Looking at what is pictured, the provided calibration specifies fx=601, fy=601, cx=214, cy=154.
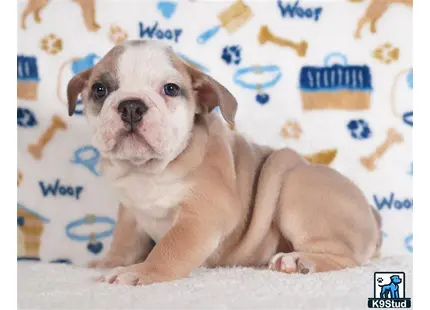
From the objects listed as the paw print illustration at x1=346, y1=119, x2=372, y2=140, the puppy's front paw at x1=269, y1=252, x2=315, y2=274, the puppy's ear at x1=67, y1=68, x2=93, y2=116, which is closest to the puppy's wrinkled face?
the puppy's ear at x1=67, y1=68, x2=93, y2=116

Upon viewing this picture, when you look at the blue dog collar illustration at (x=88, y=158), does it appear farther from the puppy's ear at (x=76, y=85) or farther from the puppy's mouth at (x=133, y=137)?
the puppy's mouth at (x=133, y=137)

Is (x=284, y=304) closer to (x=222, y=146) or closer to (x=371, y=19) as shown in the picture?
(x=222, y=146)

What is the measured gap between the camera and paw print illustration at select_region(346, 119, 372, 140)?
10.3 ft

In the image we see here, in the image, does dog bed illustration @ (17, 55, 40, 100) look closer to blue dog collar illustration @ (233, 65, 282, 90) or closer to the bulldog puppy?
the bulldog puppy

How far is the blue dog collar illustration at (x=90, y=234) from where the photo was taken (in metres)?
3.08

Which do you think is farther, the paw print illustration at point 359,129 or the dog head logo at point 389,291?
the paw print illustration at point 359,129

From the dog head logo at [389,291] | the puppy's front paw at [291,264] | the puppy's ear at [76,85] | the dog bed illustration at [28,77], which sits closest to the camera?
the dog head logo at [389,291]

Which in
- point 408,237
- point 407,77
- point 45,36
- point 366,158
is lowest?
point 408,237

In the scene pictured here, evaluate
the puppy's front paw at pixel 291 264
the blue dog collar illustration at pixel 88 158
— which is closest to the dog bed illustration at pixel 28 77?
the blue dog collar illustration at pixel 88 158

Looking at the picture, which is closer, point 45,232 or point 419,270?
point 419,270

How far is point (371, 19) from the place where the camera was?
A: 315 cm

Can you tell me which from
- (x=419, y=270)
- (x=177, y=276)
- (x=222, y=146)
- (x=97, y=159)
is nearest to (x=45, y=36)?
(x=97, y=159)

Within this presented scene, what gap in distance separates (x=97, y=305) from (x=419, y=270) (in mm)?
1047

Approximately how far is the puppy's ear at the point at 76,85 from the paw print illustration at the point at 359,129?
141 cm
